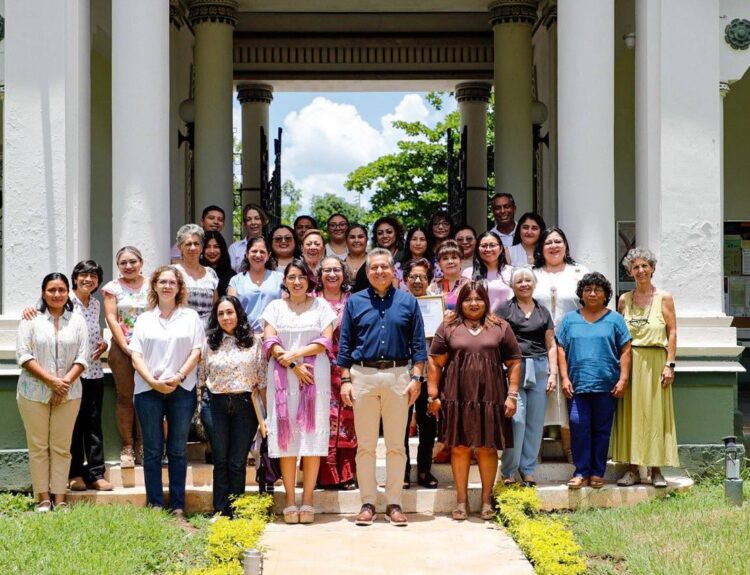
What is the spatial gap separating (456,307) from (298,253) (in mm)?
1848

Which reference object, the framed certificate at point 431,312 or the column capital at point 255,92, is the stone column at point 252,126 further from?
the framed certificate at point 431,312

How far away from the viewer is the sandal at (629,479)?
320 inches

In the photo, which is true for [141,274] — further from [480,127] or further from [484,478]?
[480,127]

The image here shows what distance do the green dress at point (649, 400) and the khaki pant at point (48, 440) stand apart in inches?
167

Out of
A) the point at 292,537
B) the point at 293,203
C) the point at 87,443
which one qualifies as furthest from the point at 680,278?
the point at 293,203

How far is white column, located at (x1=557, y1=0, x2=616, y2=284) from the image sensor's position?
8.65 metres

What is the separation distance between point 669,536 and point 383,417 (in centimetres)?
211

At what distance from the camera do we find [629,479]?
26.7 ft

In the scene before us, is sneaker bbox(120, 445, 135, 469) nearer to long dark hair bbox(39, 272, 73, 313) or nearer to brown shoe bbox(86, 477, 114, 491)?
brown shoe bbox(86, 477, 114, 491)

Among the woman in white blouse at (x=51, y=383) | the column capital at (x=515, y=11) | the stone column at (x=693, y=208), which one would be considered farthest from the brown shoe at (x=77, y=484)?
the column capital at (x=515, y=11)

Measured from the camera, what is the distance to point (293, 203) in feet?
264

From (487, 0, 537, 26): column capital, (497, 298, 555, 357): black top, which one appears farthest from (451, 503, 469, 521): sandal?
(487, 0, 537, 26): column capital

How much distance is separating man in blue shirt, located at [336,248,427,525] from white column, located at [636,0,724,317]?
2.46 meters

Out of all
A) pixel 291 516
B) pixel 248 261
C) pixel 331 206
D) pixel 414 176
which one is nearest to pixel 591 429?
pixel 291 516
